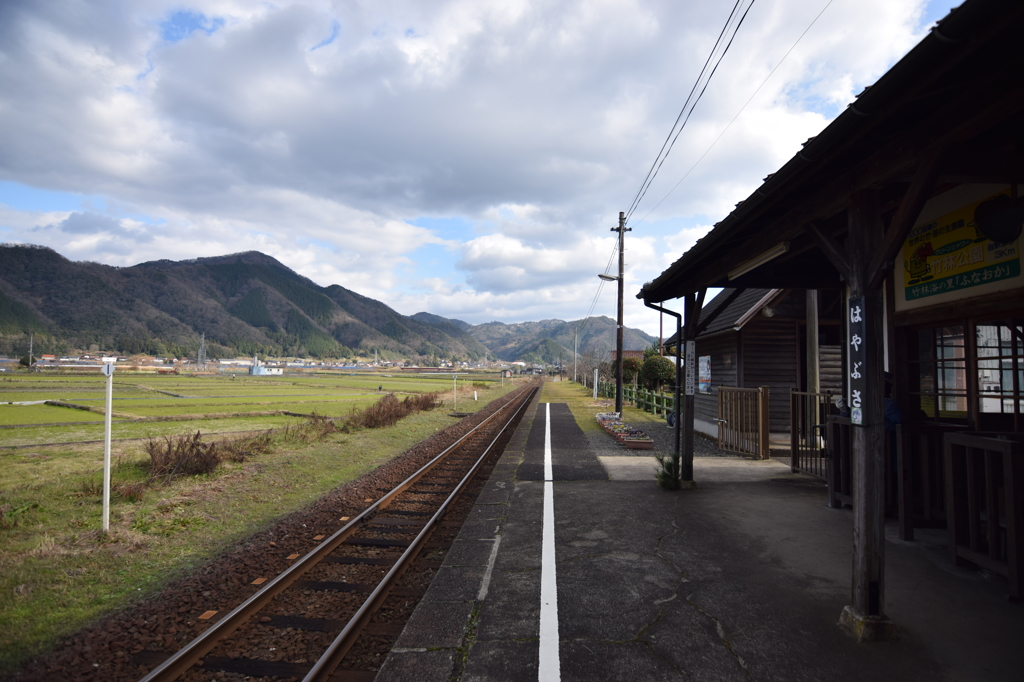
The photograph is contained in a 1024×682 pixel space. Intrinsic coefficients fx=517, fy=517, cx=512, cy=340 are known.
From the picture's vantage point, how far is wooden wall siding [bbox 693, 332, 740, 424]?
14625 millimetres

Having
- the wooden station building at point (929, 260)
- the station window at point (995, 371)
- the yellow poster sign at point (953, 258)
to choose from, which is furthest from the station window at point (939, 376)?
the yellow poster sign at point (953, 258)

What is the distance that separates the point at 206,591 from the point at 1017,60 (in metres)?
7.06

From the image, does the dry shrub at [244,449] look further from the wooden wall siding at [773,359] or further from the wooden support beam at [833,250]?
the wooden wall siding at [773,359]

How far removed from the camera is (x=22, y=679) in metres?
3.53

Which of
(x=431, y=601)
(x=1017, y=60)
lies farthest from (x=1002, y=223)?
(x=431, y=601)

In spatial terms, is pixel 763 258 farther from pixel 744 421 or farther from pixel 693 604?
pixel 744 421

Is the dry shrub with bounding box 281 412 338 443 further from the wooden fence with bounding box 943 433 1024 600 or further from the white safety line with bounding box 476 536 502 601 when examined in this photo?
the wooden fence with bounding box 943 433 1024 600

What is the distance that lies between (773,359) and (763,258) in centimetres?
917

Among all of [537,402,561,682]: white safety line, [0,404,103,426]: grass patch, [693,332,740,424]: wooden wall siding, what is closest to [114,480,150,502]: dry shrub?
→ [537,402,561,682]: white safety line

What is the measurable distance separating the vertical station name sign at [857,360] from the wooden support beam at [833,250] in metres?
0.28

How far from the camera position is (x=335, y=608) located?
15.0 feet

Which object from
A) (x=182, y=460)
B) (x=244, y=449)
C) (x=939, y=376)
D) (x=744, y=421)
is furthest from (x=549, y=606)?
(x=244, y=449)

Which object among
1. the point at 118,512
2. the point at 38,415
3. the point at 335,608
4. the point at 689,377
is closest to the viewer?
the point at 335,608

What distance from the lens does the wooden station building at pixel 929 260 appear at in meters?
2.91
